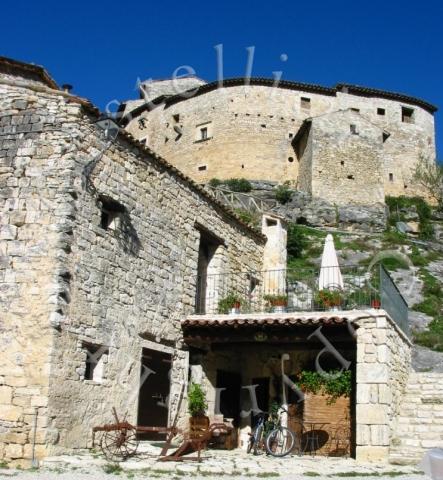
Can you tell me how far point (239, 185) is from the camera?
4059 cm

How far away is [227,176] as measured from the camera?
1731 inches

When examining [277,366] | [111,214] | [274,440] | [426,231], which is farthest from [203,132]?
[274,440]

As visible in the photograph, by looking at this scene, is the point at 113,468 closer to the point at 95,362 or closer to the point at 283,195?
the point at 95,362

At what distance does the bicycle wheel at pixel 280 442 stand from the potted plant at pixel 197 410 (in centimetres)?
165

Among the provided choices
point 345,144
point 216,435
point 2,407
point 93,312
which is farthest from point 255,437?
point 345,144

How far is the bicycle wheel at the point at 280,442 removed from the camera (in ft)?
37.2

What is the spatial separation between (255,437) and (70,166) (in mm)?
6116

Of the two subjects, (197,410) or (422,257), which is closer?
(197,410)

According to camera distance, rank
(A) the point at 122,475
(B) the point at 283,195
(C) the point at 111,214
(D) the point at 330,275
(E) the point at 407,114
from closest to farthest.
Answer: (A) the point at 122,475
(C) the point at 111,214
(D) the point at 330,275
(B) the point at 283,195
(E) the point at 407,114

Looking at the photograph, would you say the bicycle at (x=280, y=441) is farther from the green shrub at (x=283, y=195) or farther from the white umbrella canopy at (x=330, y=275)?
the green shrub at (x=283, y=195)

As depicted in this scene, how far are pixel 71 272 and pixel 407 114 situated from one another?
45.3 meters

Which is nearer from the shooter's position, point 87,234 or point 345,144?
point 87,234

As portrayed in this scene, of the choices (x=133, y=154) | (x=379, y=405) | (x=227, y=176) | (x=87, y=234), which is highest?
(x=227, y=176)

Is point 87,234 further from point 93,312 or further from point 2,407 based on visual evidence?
point 2,407
